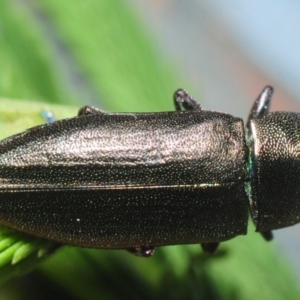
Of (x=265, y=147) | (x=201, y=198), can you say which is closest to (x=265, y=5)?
(x=265, y=147)

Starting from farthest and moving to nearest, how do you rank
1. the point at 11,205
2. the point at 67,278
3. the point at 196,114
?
the point at 67,278 → the point at 196,114 → the point at 11,205

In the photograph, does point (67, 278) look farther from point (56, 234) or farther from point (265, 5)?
point (265, 5)

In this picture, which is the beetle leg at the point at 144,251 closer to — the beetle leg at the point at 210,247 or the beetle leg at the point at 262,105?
the beetle leg at the point at 210,247

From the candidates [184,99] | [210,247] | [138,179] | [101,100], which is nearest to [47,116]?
[138,179]

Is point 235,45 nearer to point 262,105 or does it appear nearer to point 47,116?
point 262,105

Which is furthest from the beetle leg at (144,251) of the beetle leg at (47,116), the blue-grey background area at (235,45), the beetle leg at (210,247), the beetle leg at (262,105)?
the blue-grey background area at (235,45)

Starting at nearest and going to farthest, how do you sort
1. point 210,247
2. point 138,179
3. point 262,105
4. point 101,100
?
point 138,179 → point 210,247 → point 262,105 → point 101,100

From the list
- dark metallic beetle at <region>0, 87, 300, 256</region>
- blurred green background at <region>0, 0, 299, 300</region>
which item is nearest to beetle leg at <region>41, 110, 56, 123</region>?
blurred green background at <region>0, 0, 299, 300</region>
